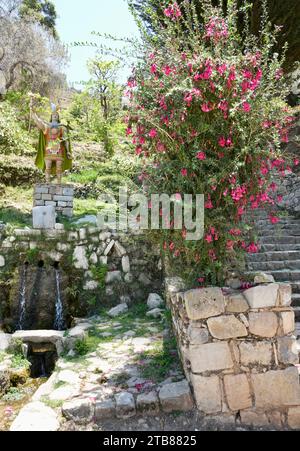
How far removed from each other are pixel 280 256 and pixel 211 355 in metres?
2.86

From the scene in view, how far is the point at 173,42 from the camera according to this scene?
313 cm

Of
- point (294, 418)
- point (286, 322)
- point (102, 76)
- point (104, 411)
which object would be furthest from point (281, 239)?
point (102, 76)

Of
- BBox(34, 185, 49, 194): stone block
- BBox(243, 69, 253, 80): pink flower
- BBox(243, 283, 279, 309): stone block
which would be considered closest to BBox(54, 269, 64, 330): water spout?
BBox(34, 185, 49, 194): stone block

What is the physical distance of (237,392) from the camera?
286cm

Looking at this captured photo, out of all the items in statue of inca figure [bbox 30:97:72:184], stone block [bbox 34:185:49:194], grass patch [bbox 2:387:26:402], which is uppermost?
statue of inca figure [bbox 30:97:72:184]

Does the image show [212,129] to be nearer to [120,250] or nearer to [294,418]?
[294,418]

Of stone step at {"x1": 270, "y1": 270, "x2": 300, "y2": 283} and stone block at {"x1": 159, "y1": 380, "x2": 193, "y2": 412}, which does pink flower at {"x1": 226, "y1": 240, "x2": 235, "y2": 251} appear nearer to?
stone block at {"x1": 159, "y1": 380, "x2": 193, "y2": 412}

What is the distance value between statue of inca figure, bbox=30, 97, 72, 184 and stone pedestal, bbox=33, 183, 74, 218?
293mm

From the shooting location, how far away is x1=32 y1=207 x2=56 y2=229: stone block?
20.0ft

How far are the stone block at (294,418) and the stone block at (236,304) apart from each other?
0.89 meters
